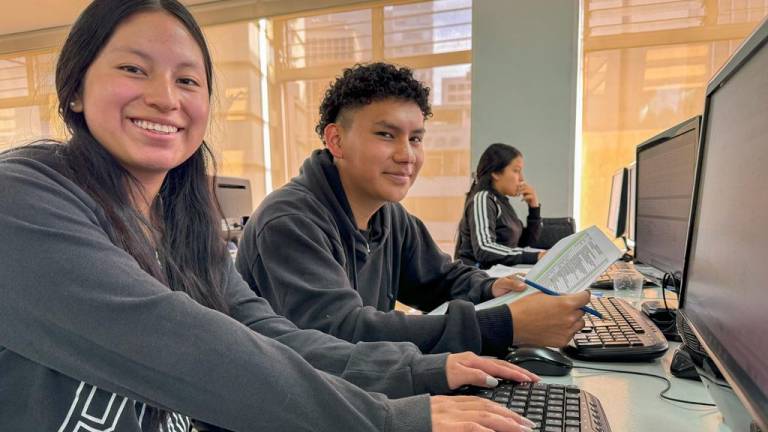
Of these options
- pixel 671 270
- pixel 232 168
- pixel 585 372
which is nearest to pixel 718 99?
pixel 585 372

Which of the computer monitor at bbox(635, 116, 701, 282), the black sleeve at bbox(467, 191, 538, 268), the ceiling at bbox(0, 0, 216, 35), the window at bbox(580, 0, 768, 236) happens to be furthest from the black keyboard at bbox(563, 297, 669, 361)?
the ceiling at bbox(0, 0, 216, 35)

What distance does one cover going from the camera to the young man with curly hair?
0.89 m

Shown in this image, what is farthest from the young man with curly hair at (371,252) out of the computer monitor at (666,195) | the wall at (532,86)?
the wall at (532,86)

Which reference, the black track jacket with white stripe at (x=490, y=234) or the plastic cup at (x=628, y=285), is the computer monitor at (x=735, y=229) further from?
the black track jacket with white stripe at (x=490, y=234)

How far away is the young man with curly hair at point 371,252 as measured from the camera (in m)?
0.89

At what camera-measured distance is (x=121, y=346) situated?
47cm

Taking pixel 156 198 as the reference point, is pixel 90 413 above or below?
below

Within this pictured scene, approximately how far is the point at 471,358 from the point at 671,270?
0.70m

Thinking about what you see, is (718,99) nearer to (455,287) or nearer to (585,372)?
(585,372)

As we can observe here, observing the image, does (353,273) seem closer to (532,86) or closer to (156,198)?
(156,198)

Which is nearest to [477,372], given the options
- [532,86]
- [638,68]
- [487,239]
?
[487,239]

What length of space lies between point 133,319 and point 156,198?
0.46 m

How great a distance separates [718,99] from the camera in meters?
0.65

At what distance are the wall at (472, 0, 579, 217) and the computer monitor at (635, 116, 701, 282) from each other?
6.51ft
